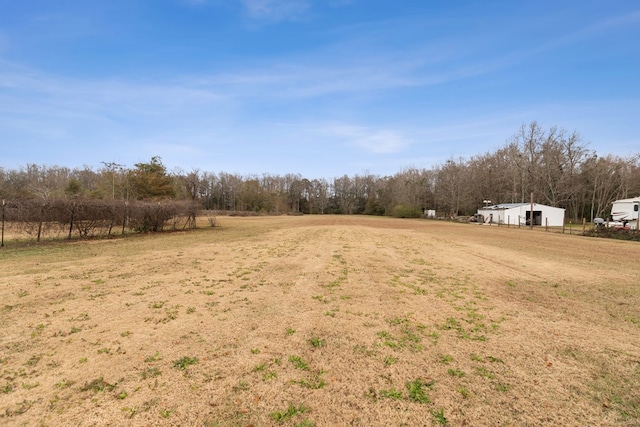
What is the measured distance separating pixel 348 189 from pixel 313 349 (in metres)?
84.6

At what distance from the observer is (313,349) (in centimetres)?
399

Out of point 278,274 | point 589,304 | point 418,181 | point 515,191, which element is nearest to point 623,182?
point 515,191

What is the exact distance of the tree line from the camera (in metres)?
18.5

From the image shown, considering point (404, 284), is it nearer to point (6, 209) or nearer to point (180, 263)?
point (180, 263)

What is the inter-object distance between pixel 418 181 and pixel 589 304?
67.2m

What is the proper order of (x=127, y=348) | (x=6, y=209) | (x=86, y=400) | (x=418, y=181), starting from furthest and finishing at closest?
(x=418, y=181) → (x=6, y=209) → (x=127, y=348) → (x=86, y=400)

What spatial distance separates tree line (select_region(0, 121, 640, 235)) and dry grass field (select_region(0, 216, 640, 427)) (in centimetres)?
1107

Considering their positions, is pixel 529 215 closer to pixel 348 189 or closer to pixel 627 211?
pixel 627 211

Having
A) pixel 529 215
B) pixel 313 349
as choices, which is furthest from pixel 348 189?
pixel 313 349

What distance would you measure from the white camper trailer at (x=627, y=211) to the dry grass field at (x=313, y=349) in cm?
2934

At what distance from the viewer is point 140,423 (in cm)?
258

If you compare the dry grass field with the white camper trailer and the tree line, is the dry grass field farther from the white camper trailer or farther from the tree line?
the white camper trailer

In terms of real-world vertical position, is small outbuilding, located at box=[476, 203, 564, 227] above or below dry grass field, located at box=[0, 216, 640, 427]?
above

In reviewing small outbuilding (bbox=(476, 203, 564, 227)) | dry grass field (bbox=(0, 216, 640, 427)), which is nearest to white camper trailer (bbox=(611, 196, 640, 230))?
small outbuilding (bbox=(476, 203, 564, 227))
